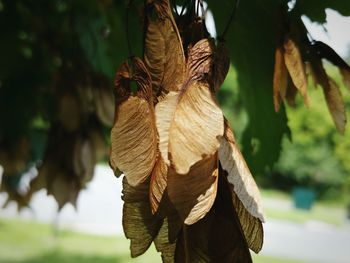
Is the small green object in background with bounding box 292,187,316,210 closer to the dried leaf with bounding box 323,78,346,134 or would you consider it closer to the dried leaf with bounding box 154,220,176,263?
the dried leaf with bounding box 323,78,346,134

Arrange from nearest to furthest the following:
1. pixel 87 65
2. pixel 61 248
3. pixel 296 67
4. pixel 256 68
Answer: pixel 296 67, pixel 256 68, pixel 87 65, pixel 61 248

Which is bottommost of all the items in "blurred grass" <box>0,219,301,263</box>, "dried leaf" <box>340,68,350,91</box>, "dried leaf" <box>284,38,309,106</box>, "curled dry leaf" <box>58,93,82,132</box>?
"blurred grass" <box>0,219,301,263</box>

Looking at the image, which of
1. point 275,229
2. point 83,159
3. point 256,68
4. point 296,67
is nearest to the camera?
point 296,67

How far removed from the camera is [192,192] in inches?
14.1

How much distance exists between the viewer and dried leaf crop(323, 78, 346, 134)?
58 centimetres

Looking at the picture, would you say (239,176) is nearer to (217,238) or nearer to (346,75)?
(217,238)

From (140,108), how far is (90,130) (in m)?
0.82

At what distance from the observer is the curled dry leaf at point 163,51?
42 centimetres

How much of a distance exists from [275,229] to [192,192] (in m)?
7.31

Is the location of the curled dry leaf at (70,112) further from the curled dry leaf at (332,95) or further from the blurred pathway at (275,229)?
the blurred pathway at (275,229)

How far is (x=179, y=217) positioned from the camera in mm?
388

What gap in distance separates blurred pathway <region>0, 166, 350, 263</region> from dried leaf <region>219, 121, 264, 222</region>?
4.69 meters

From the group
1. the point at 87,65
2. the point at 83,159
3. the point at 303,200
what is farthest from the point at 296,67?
the point at 303,200

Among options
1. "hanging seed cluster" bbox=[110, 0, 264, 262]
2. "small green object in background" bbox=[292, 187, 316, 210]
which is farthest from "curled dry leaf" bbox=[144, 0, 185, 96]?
"small green object in background" bbox=[292, 187, 316, 210]
